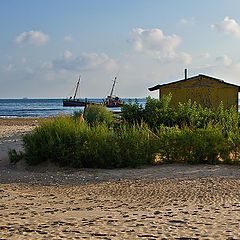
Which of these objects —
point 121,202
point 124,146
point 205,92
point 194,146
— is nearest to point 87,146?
point 124,146

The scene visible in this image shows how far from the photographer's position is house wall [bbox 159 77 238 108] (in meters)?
25.6

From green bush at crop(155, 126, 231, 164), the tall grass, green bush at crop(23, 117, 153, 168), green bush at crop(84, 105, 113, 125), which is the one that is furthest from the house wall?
green bush at crop(155, 126, 231, 164)

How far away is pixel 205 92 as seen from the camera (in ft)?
84.3

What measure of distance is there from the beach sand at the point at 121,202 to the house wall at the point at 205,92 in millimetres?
10128

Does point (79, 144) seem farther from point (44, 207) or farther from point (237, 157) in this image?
point (44, 207)

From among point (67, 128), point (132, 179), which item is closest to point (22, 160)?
point (67, 128)

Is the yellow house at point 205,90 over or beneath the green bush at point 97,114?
over

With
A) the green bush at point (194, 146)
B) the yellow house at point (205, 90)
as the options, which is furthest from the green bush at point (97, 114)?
the green bush at point (194, 146)

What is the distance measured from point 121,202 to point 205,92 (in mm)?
15894

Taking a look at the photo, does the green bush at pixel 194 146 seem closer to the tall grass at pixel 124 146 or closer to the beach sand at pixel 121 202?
the tall grass at pixel 124 146

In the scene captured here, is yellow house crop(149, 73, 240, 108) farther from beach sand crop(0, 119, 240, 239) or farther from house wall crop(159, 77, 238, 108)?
beach sand crop(0, 119, 240, 239)

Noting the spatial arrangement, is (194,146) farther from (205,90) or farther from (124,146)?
(205,90)

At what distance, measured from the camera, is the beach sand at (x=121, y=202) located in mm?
7723

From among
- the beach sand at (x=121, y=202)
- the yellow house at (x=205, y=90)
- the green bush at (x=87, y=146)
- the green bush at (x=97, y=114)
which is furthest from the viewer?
the yellow house at (x=205, y=90)
